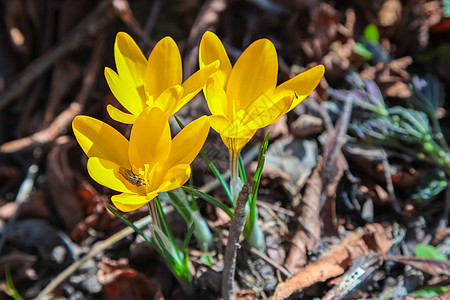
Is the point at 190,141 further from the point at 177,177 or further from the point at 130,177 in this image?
the point at 130,177

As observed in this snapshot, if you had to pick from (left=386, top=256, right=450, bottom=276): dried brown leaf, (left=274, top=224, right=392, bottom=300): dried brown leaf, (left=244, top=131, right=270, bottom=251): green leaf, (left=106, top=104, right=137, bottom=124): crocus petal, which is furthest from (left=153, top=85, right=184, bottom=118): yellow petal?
(left=386, top=256, right=450, bottom=276): dried brown leaf

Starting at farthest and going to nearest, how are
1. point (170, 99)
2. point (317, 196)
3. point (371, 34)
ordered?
point (371, 34) < point (317, 196) < point (170, 99)

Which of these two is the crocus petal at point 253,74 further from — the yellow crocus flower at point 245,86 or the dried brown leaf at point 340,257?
the dried brown leaf at point 340,257

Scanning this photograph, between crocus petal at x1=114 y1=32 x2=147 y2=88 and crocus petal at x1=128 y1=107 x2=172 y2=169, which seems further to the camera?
crocus petal at x1=114 y1=32 x2=147 y2=88

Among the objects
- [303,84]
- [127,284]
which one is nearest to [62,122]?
[127,284]

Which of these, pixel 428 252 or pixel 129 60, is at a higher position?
pixel 129 60

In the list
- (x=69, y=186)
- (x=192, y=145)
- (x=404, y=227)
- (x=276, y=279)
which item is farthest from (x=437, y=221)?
(x=69, y=186)

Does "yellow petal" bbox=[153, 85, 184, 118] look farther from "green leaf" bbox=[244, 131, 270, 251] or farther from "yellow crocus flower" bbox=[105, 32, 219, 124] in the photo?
"green leaf" bbox=[244, 131, 270, 251]
